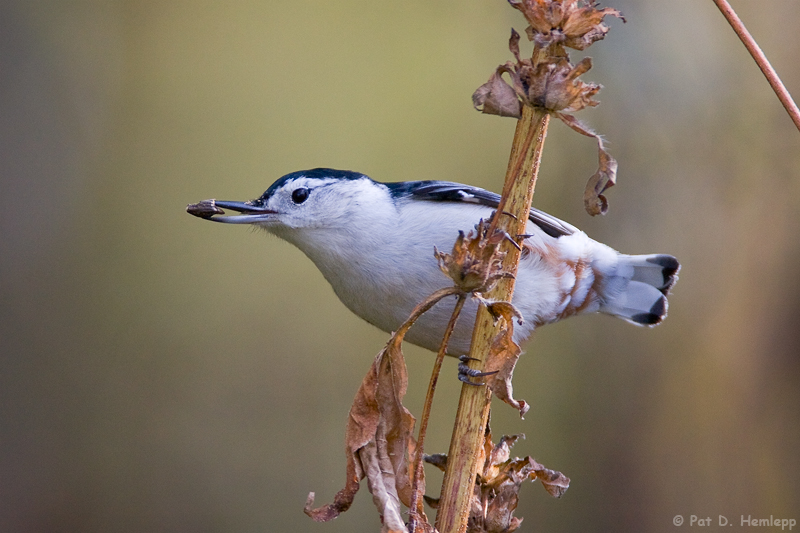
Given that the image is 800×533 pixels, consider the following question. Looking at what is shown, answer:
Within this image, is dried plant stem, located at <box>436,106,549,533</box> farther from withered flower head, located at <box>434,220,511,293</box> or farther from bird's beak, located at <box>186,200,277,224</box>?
bird's beak, located at <box>186,200,277,224</box>

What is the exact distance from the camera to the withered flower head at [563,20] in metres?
0.81

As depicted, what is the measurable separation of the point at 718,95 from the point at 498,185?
3.57ft

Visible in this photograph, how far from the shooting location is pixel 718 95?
2.89 meters

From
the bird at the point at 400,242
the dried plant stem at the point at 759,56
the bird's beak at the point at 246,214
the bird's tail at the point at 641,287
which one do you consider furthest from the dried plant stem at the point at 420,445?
the bird's tail at the point at 641,287

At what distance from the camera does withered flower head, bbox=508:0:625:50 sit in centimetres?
81

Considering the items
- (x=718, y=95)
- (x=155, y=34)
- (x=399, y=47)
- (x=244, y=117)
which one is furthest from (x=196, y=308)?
(x=718, y=95)

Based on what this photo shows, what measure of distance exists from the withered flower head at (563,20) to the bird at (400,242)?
93 cm

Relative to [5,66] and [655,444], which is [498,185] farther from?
[5,66]

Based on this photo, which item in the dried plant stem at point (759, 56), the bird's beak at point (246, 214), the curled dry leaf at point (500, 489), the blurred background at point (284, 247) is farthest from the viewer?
the blurred background at point (284, 247)

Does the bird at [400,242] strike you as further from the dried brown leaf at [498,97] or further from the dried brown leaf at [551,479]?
the dried brown leaf at [498,97]

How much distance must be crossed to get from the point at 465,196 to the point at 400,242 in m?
0.27

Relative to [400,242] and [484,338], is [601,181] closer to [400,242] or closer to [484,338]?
[484,338]

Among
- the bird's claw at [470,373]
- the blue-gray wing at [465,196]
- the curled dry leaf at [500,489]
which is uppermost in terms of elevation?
the blue-gray wing at [465,196]

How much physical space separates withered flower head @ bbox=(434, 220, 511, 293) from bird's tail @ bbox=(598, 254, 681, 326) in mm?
Answer: 1551
